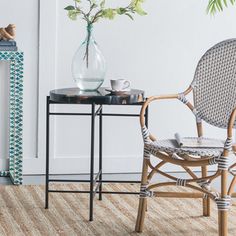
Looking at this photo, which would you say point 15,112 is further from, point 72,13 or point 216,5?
point 216,5

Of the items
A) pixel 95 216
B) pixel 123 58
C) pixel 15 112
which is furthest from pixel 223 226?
pixel 123 58

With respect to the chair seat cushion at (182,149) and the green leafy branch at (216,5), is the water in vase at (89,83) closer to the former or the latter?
the chair seat cushion at (182,149)

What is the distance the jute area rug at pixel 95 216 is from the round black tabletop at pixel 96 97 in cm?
61

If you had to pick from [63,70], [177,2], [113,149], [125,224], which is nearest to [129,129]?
[113,149]

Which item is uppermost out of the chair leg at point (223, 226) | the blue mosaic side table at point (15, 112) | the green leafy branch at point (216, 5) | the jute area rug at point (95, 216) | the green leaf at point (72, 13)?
the green leafy branch at point (216, 5)

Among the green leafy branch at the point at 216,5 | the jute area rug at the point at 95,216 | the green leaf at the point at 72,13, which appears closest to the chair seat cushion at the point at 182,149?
the jute area rug at the point at 95,216

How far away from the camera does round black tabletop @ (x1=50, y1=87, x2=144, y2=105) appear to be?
3.82m

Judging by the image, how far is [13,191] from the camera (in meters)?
4.38

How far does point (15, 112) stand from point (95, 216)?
0.92m

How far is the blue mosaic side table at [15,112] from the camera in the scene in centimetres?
441

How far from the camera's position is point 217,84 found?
13.0ft

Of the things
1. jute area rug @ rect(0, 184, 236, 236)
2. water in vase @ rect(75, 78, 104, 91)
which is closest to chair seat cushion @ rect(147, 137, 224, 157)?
jute area rug @ rect(0, 184, 236, 236)

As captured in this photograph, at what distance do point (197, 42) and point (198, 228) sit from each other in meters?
1.59

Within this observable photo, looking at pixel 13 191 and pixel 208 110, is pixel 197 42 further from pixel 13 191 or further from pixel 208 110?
pixel 13 191
